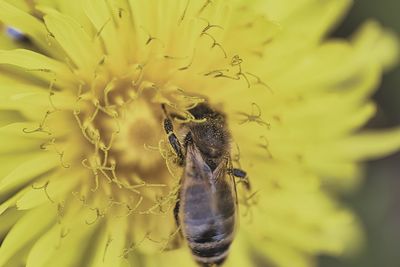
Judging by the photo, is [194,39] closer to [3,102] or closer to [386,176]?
[3,102]

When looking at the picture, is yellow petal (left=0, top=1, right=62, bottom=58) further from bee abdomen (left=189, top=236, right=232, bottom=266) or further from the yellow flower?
bee abdomen (left=189, top=236, right=232, bottom=266)

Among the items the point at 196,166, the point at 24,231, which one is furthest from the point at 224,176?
the point at 24,231

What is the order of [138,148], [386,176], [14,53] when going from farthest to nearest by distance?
[386,176] < [138,148] < [14,53]

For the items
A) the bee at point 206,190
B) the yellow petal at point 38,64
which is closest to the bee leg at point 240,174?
the bee at point 206,190

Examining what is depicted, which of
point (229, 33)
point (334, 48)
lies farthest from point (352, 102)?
point (229, 33)

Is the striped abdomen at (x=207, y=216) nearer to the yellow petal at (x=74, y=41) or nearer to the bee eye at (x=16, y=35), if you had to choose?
the yellow petal at (x=74, y=41)
